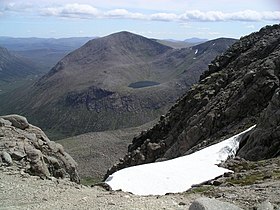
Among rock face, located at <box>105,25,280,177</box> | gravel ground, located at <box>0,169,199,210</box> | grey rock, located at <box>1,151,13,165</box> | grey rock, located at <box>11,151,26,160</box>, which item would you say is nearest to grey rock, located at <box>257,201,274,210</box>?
gravel ground, located at <box>0,169,199,210</box>

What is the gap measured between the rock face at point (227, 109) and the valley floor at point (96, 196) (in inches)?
605

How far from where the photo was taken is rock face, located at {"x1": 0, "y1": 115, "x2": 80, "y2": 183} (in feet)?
95.1

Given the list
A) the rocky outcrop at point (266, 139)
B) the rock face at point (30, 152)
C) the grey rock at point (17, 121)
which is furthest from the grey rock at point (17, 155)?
the rocky outcrop at point (266, 139)

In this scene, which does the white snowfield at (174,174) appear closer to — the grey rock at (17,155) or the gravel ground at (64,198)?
the grey rock at (17,155)

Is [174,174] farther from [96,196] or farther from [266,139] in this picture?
[96,196]

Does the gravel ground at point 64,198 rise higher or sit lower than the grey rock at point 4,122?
lower

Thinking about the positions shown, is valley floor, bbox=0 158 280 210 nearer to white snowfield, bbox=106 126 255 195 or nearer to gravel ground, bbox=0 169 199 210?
gravel ground, bbox=0 169 199 210

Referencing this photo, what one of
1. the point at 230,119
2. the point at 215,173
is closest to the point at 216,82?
the point at 230,119

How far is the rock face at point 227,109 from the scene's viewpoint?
54.7 metres

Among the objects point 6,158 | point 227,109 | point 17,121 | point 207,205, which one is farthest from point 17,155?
point 227,109

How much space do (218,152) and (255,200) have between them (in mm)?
25739

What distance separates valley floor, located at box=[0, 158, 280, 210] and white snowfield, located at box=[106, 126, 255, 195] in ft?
24.2

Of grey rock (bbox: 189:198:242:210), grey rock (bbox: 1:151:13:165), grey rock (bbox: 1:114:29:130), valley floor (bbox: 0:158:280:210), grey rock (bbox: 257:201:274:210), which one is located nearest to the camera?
grey rock (bbox: 189:198:242:210)

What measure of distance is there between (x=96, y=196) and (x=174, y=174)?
52.9ft
